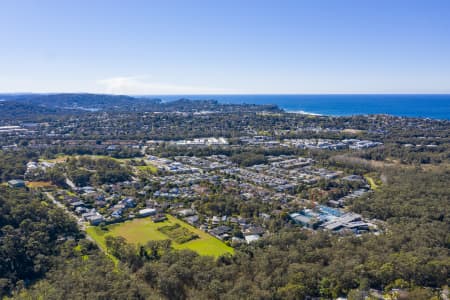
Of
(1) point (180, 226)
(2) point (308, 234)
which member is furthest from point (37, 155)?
(2) point (308, 234)

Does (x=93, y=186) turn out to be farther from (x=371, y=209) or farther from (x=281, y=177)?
(x=371, y=209)

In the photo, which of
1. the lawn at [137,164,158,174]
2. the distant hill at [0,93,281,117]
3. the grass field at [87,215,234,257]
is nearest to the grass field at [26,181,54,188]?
the lawn at [137,164,158,174]

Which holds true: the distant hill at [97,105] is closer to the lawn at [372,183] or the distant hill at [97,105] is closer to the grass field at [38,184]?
the lawn at [372,183]

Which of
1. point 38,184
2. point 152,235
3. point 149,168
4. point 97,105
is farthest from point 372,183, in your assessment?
point 97,105

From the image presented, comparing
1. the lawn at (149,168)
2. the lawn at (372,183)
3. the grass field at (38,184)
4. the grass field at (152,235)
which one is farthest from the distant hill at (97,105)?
the grass field at (152,235)

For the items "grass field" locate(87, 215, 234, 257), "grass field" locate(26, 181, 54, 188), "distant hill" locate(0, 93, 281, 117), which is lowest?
"grass field" locate(87, 215, 234, 257)

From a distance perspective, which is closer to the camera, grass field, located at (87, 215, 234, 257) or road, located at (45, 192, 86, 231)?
grass field, located at (87, 215, 234, 257)

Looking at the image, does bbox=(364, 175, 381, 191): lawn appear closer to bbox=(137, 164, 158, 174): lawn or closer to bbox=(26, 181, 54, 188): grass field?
bbox=(137, 164, 158, 174): lawn

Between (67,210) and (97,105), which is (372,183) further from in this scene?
(97,105)

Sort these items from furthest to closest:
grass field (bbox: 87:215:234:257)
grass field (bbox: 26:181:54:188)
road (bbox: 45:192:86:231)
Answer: grass field (bbox: 26:181:54:188), road (bbox: 45:192:86:231), grass field (bbox: 87:215:234:257)
